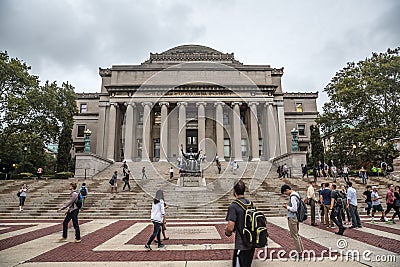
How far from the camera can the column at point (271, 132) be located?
41438 millimetres

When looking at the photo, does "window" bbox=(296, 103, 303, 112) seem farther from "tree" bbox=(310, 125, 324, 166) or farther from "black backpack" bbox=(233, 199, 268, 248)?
"black backpack" bbox=(233, 199, 268, 248)

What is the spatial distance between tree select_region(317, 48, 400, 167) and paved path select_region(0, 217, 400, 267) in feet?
70.9

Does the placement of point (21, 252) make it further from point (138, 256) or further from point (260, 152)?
point (260, 152)

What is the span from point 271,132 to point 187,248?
37176mm

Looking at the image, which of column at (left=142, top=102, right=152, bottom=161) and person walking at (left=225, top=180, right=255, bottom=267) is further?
column at (left=142, top=102, right=152, bottom=161)

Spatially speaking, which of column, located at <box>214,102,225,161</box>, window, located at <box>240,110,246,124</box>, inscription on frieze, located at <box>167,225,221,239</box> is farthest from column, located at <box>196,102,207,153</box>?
inscription on frieze, located at <box>167,225,221,239</box>

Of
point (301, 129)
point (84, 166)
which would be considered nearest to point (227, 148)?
point (301, 129)

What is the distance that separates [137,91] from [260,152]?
21255 mm

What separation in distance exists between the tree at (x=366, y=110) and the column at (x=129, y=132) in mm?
25069

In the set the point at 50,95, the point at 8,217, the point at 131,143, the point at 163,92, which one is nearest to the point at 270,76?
the point at 163,92

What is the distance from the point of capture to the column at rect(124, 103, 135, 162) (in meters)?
39.5

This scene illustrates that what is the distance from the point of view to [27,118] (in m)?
33.8

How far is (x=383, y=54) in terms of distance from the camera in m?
30.5

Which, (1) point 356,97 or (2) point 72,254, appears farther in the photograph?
(1) point 356,97
